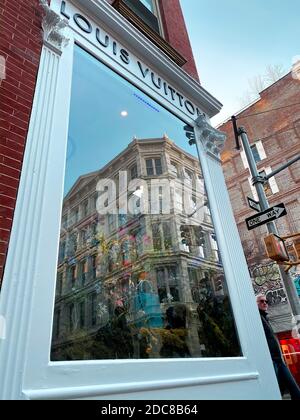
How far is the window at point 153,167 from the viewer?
14.7 ft

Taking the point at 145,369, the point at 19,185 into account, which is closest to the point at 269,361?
the point at 145,369

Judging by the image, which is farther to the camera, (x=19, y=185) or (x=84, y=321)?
(x=84, y=321)

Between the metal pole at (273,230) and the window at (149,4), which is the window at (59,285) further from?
the window at (149,4)

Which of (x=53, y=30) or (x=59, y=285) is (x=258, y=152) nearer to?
(x=53, y=30)

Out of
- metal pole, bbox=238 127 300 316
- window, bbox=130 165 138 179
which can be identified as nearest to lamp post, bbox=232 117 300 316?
metal pole, bbox=238 127 300 316

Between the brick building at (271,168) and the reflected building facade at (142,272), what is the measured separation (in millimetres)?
14717

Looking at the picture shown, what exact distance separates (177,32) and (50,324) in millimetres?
6450

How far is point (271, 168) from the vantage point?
2059 centimetres

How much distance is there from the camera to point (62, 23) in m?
3.10

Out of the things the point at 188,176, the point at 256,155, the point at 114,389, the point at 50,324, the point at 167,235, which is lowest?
the point at 114,389

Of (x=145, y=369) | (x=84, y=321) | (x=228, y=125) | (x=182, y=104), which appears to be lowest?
(x=145, y=369)

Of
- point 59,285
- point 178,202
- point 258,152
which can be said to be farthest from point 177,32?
point 258,152
